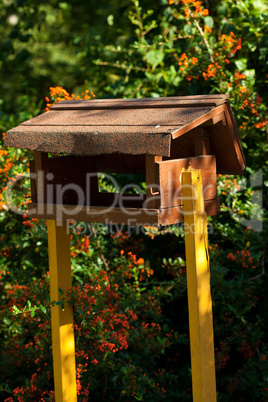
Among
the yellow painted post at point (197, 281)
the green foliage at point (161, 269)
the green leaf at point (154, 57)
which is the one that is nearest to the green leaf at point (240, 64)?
the green foliage at point (161, 269)

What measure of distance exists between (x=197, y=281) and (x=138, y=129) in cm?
74

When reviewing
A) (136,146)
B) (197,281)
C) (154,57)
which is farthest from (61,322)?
(154,57)

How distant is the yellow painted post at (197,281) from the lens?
8.20 feet

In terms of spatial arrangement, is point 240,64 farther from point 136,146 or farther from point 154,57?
point 136,146

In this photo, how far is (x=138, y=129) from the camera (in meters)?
2.44

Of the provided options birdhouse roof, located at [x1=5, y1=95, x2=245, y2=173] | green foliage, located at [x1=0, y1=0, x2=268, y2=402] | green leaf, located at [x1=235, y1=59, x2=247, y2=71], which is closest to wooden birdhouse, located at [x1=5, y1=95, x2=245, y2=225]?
birdhouse roof, located at [x1=5, y1=95, x2=245, y2=173]

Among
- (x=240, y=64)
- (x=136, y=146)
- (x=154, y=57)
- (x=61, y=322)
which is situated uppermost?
(x=154, y=57)

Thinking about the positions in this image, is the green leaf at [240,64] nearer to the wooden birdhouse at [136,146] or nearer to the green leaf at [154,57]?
the green leaf at [154,57]

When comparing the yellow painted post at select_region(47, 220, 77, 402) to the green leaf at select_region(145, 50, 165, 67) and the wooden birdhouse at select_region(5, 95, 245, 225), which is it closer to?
the wooden birdhouse at select_region(5, 95, 245, 225)

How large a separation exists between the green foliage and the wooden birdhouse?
0.73 metres

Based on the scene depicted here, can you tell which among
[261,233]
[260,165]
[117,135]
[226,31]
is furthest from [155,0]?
[117,135]

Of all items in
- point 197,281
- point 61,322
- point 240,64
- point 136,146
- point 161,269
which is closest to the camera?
point 136,146

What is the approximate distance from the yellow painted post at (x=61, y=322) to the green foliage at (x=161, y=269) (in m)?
0.22

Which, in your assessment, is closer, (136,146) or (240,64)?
(136,146)
